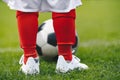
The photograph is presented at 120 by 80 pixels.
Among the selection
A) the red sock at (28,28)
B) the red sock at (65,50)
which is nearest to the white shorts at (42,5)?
the red sock at (28,28)

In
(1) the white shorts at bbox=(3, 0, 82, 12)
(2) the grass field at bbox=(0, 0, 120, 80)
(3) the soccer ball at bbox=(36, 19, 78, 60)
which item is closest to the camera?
(1) the white shorts at bbox=(3, 0, 82, 12)

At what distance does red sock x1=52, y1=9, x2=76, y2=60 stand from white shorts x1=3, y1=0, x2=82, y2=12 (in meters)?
0.11

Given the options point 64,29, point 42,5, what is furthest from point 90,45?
point 42,5

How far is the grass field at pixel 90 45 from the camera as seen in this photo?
576cm

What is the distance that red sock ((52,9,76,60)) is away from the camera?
18.8 ft

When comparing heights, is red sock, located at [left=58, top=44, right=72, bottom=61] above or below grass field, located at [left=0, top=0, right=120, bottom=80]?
above

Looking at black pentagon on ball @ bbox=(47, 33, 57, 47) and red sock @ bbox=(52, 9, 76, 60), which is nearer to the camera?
red sock @ bbox=(52, 9, 76, 60)

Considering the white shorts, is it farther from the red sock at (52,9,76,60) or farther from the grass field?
the grass field

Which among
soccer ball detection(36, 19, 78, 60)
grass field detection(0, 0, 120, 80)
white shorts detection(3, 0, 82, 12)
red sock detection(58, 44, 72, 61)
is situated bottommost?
grass field detection(0, 0, 120, 80)

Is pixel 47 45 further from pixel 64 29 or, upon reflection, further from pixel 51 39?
pixel 64 29

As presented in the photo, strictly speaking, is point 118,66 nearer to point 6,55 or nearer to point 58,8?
point 58,8

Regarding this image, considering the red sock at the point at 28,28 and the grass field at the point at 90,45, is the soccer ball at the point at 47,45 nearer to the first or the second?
the grass field at the point at 90,45

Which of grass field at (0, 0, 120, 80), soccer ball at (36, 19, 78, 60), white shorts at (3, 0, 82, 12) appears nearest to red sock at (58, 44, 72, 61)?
grass field at (0, 0, 120, 80)

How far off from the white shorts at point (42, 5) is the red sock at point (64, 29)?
11 cm
